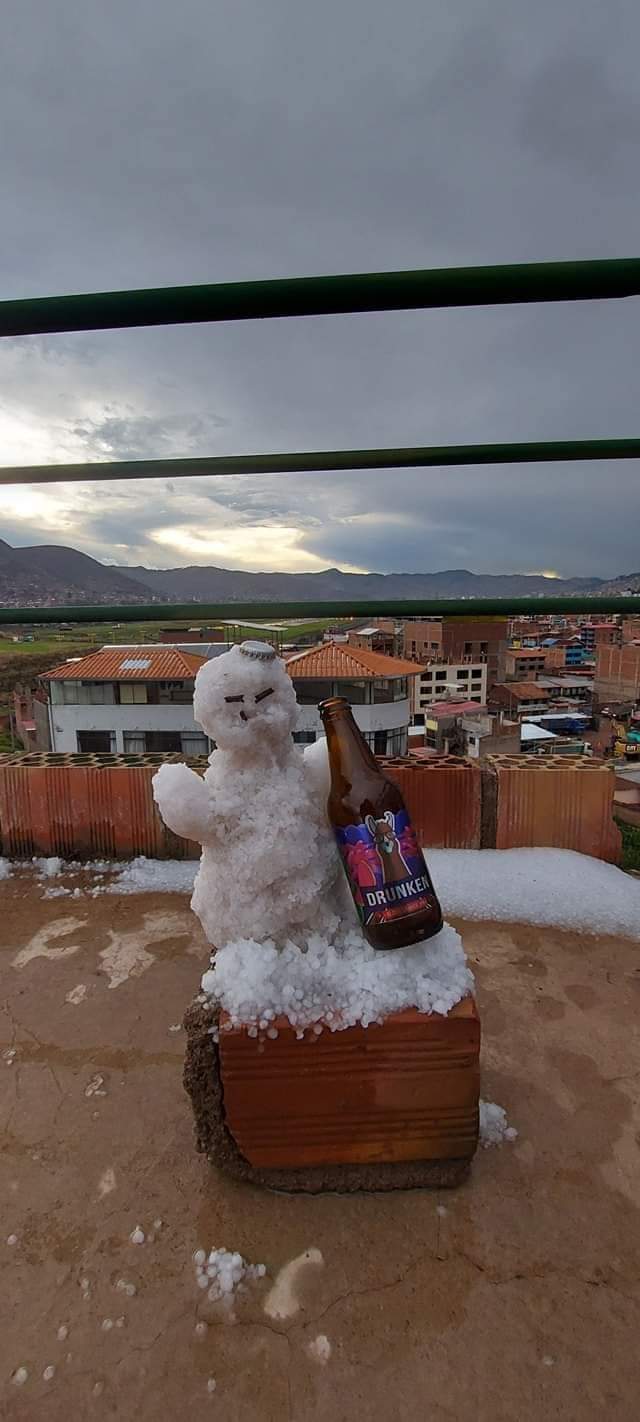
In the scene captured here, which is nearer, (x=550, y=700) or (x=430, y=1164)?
(x=430, y=1164)

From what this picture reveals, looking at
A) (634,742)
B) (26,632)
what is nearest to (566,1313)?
(26,632)

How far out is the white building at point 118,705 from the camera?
3.05 metres

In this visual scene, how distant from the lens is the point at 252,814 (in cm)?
133

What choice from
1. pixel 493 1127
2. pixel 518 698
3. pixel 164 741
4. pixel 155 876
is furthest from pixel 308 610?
pixel 518 698

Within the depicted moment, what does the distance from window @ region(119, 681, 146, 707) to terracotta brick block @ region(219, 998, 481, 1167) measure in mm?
2735

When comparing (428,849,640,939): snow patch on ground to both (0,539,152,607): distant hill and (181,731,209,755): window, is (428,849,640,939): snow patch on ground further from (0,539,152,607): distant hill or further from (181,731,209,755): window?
(0,539,152,607): distant hill

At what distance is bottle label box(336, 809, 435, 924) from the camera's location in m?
1.20

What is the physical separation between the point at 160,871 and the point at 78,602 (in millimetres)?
1551

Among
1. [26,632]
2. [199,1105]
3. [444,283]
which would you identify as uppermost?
[444,283]

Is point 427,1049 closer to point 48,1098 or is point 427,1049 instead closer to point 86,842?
point 48,1098

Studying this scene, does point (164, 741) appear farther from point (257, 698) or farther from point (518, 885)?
point (257, 698)

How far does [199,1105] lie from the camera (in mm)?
1188

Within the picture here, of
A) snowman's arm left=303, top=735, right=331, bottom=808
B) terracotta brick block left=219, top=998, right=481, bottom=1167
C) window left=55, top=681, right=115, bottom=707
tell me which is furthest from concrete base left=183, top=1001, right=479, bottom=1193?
window left=55, top=681, right=115, bottom=707

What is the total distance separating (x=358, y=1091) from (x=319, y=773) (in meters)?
0.61
